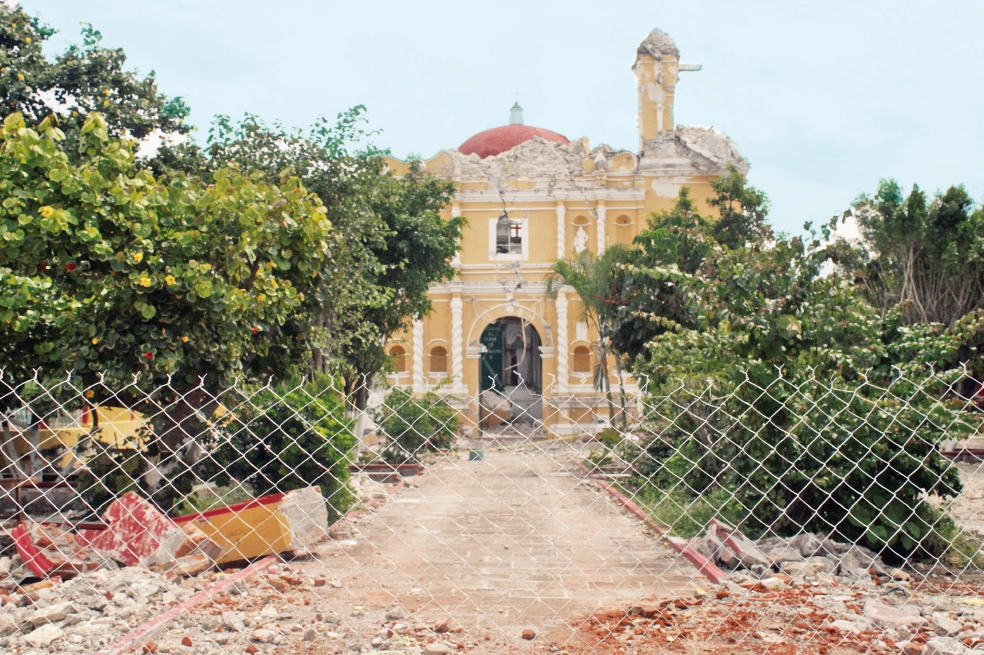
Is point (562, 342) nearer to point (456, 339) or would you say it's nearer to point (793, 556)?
point (456, 339)

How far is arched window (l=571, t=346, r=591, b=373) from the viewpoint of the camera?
2477cm

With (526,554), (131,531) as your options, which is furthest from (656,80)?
(131,531)

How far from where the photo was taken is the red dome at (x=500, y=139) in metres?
26.6

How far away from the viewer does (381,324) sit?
17.0m

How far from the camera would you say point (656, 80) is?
26016mm

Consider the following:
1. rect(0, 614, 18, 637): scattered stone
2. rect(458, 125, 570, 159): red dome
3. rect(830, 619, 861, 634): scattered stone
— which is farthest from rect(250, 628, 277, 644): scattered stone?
rect(458, 125, 570, 159): red dome

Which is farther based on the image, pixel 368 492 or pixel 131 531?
pixel 368 492

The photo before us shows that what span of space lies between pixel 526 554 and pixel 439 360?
1783 centimetres

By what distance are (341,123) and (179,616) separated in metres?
7.93

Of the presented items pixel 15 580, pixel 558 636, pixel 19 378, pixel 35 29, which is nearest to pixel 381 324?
pixel 35 29

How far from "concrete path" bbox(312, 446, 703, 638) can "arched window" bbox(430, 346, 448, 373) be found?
14418mm

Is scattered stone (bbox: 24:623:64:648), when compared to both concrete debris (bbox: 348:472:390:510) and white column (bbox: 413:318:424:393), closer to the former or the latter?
concrete debris (bbox: 348:472:390:510)

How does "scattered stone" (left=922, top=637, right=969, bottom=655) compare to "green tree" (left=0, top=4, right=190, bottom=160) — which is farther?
"green tree" (left=0, top=4, right=190, bottom=160)

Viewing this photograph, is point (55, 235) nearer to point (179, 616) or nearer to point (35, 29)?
point (179, 616)
